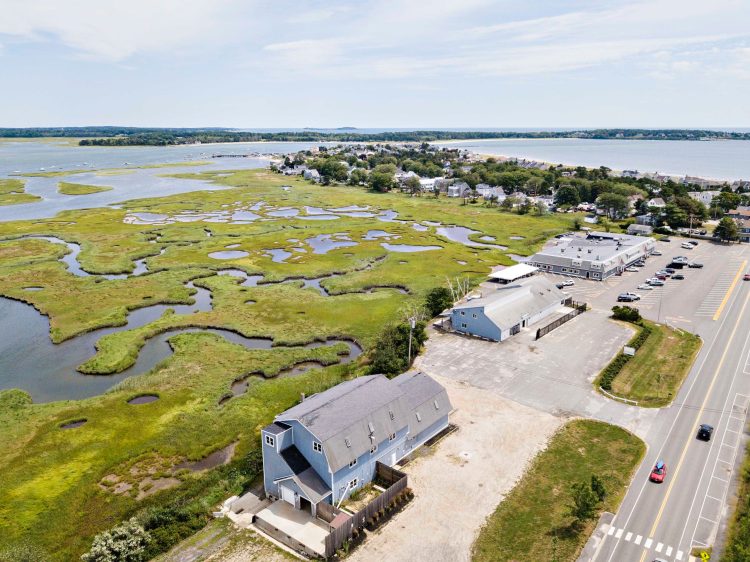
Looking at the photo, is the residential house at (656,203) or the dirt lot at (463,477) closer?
the dirt lot at (463,477)

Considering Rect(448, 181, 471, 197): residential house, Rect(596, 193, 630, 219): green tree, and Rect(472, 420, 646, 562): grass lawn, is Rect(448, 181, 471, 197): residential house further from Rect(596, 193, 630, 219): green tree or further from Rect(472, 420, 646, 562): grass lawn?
Rect(472, 420, 646, 562): grass lawn

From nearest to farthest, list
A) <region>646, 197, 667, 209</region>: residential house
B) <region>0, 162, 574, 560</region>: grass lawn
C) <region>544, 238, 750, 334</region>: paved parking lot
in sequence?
<region>0, 162, 574, 560</region>: grass lawn
<region>544, 238, 750, 334</region>: paved parking lot
<region>646, 197, 667, 209</region>: residential house

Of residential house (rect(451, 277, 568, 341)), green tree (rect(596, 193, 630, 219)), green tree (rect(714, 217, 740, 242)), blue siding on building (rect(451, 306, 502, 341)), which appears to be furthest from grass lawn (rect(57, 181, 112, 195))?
green tree (rect(714, 217, 740, 242))

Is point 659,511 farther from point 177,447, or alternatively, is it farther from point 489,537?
point 177,447

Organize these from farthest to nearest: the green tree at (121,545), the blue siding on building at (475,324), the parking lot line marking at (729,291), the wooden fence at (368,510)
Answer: the parking lot line marking at (729,291) < the blue siding on building at (475,324) < the wooden fence at (368,510) < the green tree at (121,545)

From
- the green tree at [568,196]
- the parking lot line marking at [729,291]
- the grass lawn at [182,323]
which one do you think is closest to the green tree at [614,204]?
the grass lawn at [182,323]

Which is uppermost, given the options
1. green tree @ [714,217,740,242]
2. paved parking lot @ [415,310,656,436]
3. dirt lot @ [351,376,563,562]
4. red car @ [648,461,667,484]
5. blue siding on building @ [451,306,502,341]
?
green tree @ [714,217,740,242]

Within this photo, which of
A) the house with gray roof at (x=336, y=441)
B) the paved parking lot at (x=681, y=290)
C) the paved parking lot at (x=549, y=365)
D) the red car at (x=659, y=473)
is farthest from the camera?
the paved parking lot at (x=681, y=290)

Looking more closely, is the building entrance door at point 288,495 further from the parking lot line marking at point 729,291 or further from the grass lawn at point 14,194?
the grass lawn at point 14,194
